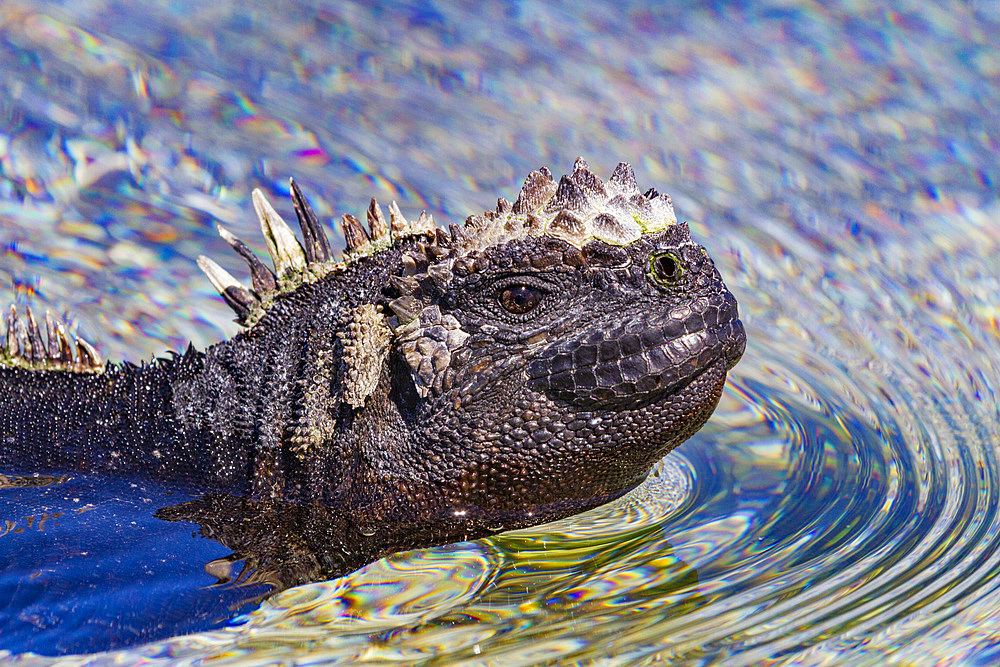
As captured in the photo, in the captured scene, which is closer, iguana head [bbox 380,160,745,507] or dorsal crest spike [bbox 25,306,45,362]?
iguana head [bbox 380,160,745,507]

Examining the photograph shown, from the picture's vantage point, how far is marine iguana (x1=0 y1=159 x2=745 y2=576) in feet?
11.6

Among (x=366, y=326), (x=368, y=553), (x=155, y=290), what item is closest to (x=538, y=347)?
(x=366, y=326)

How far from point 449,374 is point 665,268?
82 centimetres

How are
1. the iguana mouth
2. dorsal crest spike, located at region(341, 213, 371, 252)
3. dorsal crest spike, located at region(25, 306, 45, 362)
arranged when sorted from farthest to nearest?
dorsal crest spike, located at region(25, 306, 45, 362), dorsal crest spike, located at region(341, 213, 371, 252), the iguana mouth

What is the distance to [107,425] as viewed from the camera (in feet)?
13.9

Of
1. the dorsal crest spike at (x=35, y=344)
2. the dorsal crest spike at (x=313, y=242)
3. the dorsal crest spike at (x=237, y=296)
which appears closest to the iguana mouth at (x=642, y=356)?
the dorsal crest spike at (x=313, y=242)

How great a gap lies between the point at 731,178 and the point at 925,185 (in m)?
1.20

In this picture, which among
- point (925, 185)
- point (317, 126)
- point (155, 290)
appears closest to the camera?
point (925, 185)

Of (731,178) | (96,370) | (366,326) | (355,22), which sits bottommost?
(366,326)

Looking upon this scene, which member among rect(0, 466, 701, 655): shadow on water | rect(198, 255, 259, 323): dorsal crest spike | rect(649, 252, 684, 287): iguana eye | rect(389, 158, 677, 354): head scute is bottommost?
rect(0, 466, 701, 655): shadow on water

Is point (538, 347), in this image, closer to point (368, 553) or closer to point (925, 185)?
point (368, 553)

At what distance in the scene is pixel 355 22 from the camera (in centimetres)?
821

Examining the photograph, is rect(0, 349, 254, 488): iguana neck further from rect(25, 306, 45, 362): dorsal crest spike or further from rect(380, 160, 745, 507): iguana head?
rect(380, 160, 745, 507): iguana head

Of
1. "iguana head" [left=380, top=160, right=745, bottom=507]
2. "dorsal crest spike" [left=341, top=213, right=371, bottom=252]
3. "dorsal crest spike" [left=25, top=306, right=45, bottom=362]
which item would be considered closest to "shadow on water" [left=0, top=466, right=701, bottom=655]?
"iguana head" [left=380, top=160, right=745, bottom=507]
